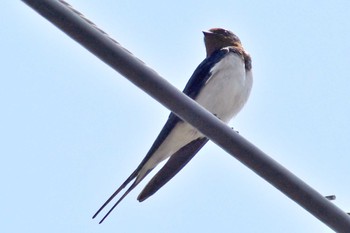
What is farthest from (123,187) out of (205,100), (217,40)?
(217,40)

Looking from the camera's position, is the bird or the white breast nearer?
the bird

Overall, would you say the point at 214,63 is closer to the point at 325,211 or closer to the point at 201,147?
the point at 201,147

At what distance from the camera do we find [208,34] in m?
5.49

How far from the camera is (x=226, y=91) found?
4.69 meters

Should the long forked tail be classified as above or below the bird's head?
below

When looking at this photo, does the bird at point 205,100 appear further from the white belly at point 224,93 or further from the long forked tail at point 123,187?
the long forked tail at point 123,187

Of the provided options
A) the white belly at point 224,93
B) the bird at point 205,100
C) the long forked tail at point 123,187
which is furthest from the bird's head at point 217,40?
the long forked tail at point 123,187

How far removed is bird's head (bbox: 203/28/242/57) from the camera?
17.9 feet

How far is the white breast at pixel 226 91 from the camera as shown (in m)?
4.69

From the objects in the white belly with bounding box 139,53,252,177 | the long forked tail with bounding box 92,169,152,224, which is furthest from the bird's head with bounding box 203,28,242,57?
the long forked tail with bounding box 92,169,152,224

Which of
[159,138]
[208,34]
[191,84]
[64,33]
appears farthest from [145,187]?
[64,33]

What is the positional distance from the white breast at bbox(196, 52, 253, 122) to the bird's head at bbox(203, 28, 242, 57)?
654 mm

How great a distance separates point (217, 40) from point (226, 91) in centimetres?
87

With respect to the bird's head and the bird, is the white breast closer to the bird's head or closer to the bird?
the bird
